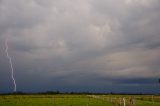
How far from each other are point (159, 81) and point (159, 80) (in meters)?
0.92

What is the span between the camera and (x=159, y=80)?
461ft

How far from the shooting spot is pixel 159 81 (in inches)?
5561
